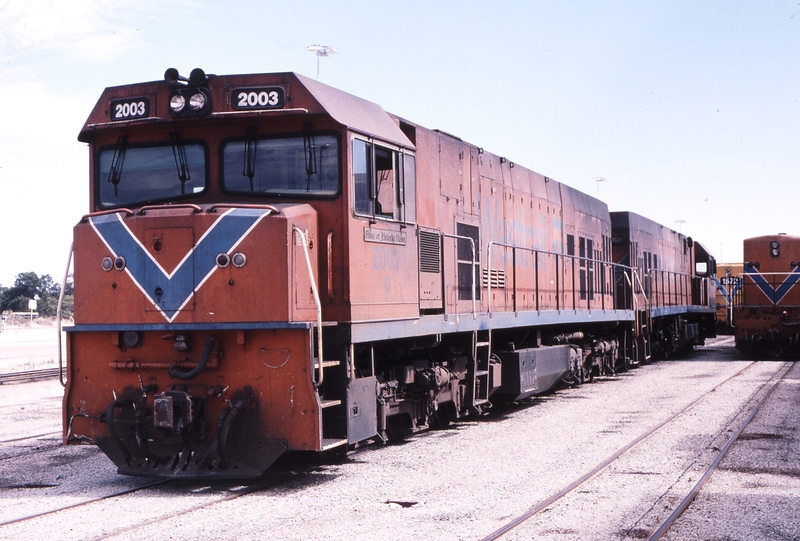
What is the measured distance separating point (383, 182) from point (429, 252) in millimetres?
1310

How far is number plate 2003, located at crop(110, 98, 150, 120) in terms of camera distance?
711 cm

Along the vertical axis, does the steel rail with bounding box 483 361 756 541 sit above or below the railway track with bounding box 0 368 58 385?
below

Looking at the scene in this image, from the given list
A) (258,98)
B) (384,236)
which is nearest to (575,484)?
(384,236)

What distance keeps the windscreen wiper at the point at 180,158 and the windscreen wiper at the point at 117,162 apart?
496 millimetres

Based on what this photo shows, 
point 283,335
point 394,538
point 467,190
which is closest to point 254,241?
point 283,335

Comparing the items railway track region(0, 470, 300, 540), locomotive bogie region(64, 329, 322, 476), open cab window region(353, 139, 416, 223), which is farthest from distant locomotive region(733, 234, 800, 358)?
locomotive bogie region(64, 329, 322, 476)

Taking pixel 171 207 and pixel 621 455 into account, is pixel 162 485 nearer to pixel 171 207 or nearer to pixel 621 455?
Answer: pixel 171 207

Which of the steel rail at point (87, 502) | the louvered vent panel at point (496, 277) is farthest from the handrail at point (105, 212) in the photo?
the louvered vent panel at point (496, 277)

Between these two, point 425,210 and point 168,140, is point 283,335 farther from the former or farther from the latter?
point 425,210

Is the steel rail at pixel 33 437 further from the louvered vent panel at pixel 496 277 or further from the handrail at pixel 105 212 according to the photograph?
the louvered vent panel at pixel 496 277

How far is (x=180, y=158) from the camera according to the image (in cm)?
718

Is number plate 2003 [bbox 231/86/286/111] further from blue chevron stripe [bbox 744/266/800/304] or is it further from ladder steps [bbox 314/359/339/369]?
blue chevron stripe [bbox 744/266/800/304]

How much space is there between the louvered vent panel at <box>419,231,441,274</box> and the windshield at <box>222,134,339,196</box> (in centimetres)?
180

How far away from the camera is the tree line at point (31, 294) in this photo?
223 ft
